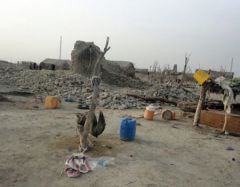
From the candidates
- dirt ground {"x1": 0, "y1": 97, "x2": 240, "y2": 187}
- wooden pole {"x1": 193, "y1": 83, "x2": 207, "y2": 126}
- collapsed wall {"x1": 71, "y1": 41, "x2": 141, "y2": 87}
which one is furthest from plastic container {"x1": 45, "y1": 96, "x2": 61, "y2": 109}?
A: collapsed wall {"x1": 71, "y1": 41, "x2": 141, "y2": 87}

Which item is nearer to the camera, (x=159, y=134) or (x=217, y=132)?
(x=159, y=134)

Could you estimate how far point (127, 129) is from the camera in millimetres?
5336

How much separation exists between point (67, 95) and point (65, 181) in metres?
8.70

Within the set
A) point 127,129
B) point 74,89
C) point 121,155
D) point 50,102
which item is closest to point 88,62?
point 74,89

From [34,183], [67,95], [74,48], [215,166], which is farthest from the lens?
[74,48]

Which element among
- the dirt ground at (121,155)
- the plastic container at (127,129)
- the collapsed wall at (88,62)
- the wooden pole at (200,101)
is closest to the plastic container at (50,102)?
the dirt ground at (121,155)

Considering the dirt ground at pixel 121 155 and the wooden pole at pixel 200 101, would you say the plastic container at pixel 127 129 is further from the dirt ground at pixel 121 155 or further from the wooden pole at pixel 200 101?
the wooden pole at pixel 200 101

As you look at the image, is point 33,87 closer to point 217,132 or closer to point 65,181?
point 217,132

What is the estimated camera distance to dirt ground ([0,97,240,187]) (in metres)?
3.59

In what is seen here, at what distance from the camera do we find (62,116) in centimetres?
764

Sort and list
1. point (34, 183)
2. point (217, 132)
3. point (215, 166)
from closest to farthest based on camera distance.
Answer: point (34, 183), point (215, 166), point (217, 132)

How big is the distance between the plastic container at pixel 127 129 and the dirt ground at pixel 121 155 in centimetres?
14

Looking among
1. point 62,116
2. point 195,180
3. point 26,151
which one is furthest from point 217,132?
point 26,151

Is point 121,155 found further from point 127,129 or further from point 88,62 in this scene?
point 88,62
